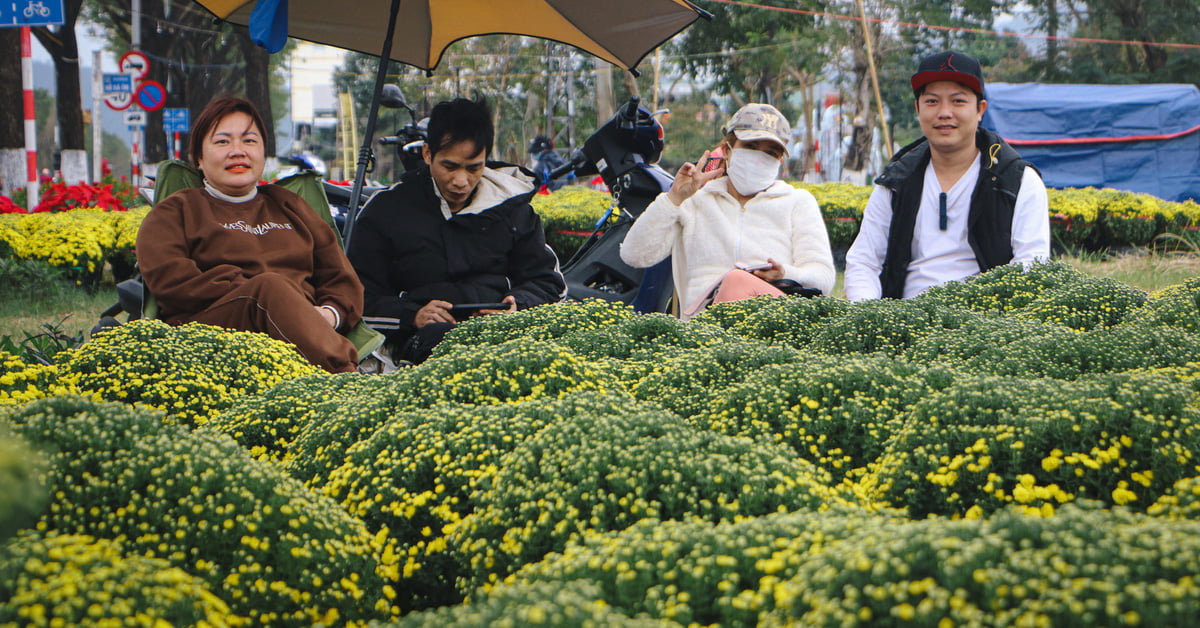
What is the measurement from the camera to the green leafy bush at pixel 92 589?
1.70m

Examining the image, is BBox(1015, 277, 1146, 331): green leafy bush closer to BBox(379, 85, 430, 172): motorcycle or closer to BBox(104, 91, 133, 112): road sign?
BBox(379, 85, 430, 172): motorcycle

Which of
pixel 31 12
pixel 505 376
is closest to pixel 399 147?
pixel 31 12

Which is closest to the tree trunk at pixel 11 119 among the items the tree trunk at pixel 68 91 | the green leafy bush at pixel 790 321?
the tree trunk at pixel 68 91

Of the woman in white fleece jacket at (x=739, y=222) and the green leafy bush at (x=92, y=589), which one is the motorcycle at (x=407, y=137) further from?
the green leafy bush at (x=92, y=589)

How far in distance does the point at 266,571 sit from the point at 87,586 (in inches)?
14.7

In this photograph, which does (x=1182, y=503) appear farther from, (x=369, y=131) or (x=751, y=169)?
(x=369, y=131)

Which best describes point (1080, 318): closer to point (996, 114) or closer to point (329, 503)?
point (329, 503)

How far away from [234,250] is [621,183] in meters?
2.85

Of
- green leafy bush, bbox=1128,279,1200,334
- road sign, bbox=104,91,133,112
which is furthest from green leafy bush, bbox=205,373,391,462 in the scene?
road sign, bbox=104,91,133,112

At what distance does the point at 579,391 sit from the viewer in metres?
2.95

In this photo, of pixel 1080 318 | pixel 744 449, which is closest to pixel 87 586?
pixel 744 449

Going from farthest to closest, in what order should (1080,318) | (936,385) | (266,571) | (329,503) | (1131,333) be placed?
(1080,318) < (1131,333) < (936,385) < (329,503) < (266,571)

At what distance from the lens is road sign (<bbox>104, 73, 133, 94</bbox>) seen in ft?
61.0

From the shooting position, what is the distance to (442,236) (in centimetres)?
509
